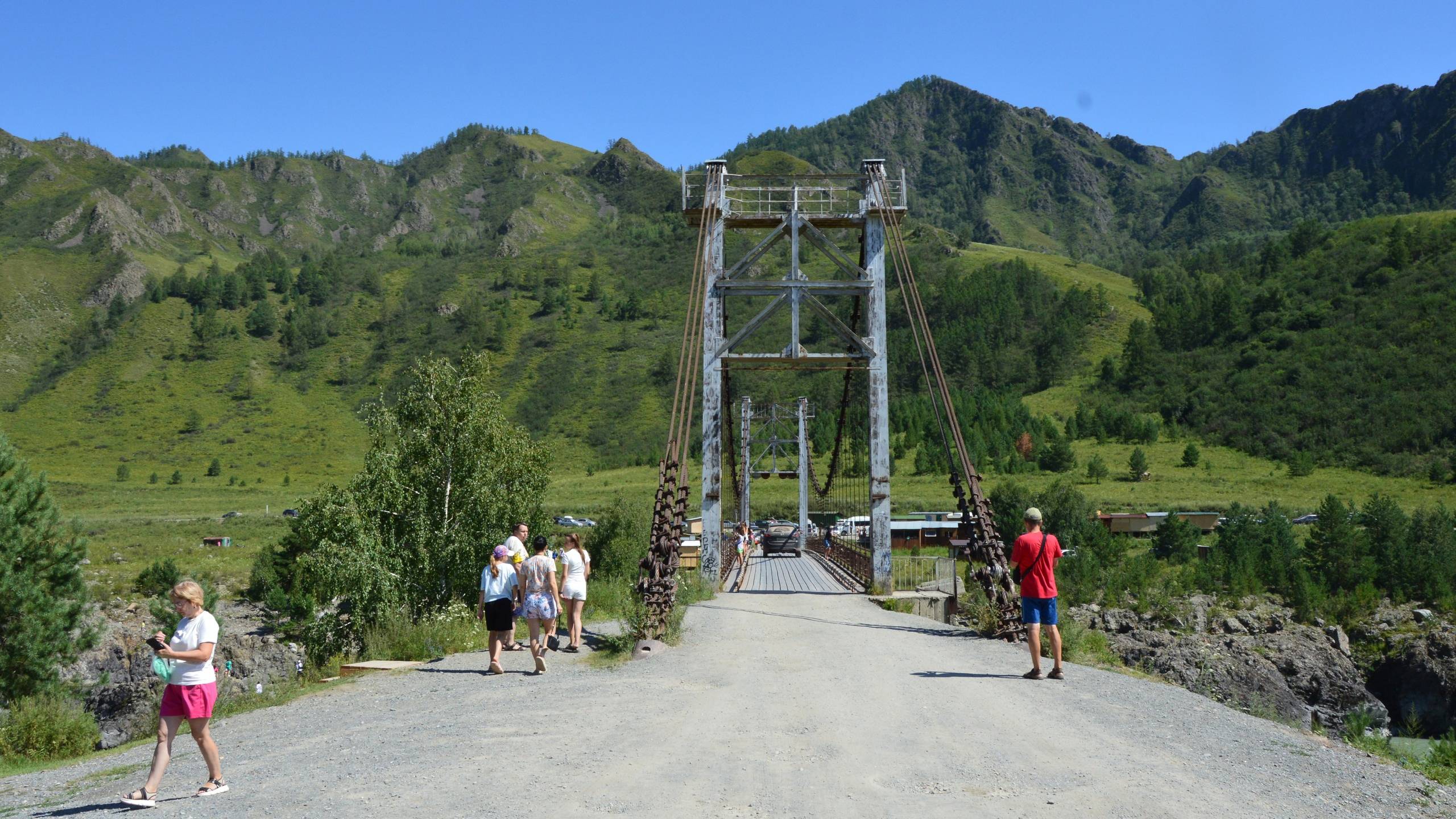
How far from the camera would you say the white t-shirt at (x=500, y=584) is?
35.9 feet

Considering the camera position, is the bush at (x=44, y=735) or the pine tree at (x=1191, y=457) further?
the pine tree at (x=1191, y=457)

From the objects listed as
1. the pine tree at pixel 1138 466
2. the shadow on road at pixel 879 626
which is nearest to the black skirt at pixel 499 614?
the shadow on road at pixel 879 626

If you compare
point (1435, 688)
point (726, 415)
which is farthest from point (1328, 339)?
point (726, 415)

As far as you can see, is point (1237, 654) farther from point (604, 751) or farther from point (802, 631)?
point (604, 751)

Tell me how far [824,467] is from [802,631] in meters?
71.4

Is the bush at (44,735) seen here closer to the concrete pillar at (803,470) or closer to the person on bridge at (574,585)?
the person on bridge at (574,585)

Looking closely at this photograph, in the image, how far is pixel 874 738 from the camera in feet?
24.3

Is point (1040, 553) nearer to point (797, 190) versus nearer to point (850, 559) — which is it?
point (797, 190)

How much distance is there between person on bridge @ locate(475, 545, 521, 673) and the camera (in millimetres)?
10914

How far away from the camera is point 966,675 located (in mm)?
10406

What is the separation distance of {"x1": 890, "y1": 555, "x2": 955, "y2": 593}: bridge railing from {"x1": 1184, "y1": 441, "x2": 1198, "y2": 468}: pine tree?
6029 centimetres

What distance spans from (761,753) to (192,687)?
11.9 feet

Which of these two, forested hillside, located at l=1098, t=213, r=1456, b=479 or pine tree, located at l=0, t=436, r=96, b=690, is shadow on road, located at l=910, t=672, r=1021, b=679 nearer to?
pine tree, located at l=0, t=436, r=96, b=690

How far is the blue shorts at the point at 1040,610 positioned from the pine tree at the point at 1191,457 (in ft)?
243
